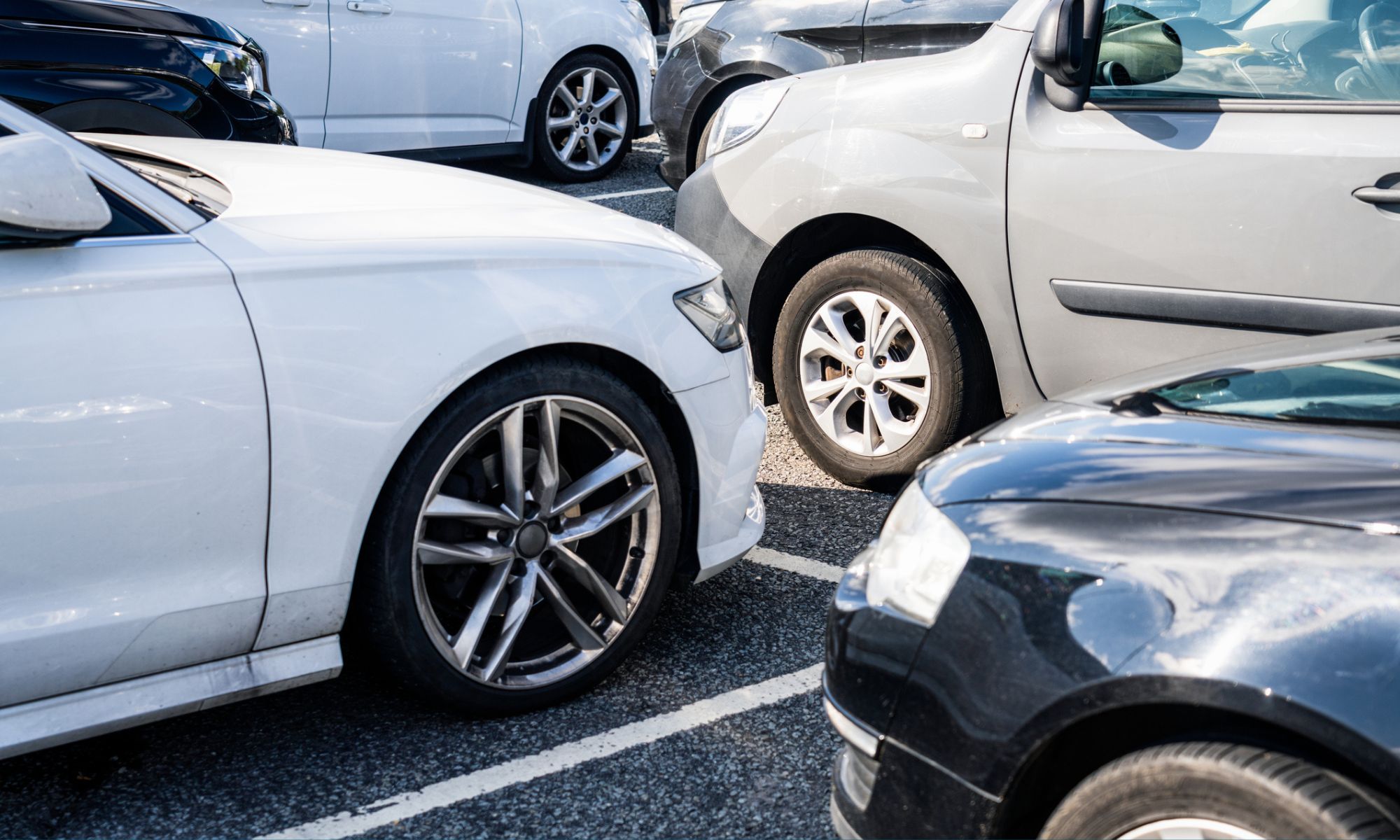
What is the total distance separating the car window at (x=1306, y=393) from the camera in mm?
2061

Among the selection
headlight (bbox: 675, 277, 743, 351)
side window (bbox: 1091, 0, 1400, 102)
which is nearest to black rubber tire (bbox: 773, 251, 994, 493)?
side window (bbox: 1091, 0, 1400, 102)

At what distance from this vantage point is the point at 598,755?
2.91m

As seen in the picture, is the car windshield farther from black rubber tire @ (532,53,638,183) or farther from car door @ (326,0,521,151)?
black rubber tire @ (532,53,638,183)

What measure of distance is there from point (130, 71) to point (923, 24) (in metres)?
3.91

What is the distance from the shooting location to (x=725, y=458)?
329cm

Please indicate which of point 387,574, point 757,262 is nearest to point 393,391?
point 387,574

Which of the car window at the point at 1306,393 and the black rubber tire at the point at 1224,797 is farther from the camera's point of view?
the car window at the point at 1306,393

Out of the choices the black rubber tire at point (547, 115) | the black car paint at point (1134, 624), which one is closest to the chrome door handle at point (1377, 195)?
the black car paint at point (1134, 624)

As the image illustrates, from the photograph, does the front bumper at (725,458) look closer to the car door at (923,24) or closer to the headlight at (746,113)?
the headlight at (746,113)

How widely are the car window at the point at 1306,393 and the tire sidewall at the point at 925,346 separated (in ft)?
6.20

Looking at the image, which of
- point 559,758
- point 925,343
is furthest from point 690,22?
point 559,758

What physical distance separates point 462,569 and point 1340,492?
191cm

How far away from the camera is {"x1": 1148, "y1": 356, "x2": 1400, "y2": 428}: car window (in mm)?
2061

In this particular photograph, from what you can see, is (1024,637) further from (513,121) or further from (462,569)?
(513,121)
